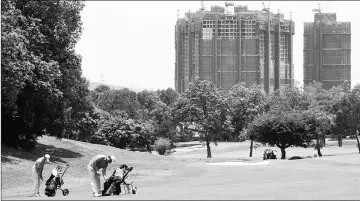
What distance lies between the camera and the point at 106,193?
96.7 ft

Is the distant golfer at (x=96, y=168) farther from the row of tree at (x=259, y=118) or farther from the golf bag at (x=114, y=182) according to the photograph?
the row of tree at (x=259, y=118)

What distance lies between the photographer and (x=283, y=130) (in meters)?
86.6

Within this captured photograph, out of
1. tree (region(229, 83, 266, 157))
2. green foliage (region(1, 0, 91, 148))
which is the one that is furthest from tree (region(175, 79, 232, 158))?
green foliage (region(1, 0, 91, 148))

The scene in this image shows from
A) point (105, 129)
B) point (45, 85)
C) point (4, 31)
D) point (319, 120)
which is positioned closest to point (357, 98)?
point (319, 120)

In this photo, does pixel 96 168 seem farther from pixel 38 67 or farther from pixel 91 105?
pixel 91 105

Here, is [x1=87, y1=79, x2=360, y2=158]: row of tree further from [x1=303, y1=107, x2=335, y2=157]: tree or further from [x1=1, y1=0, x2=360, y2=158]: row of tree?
[x1=1, y1=0, x2=360, y2=158]: row of tree

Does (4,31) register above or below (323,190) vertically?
above

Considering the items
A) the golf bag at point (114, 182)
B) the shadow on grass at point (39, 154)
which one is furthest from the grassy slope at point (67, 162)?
the golf bag at point (114, 182)

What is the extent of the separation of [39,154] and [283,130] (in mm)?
39854

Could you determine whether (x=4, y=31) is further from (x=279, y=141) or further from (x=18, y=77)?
(x=279, y=141)

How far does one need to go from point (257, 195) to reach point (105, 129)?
8050 centimetres

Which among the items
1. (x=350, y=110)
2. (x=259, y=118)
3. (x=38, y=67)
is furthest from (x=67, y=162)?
(x=350, y=110)

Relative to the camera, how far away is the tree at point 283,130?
86.9m

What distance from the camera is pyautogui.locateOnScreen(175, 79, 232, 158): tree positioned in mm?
102250
